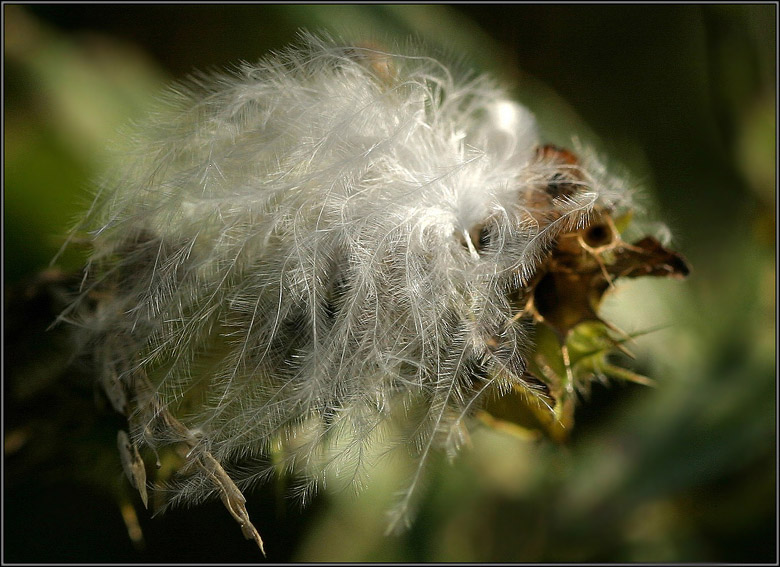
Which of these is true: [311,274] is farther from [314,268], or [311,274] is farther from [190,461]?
[190,461]

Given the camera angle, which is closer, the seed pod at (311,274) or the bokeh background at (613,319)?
the seed pod at (311,274)

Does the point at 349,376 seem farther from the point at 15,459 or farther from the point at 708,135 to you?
the point at 708,135

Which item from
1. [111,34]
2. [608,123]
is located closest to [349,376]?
[608,123]

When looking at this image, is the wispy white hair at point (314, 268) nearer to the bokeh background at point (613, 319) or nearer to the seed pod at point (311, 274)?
the seed pod at point (311, 274)

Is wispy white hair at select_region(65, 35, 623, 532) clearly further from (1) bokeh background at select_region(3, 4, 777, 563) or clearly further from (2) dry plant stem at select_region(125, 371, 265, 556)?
(1) bokeh background at select_region(3, 4, 777, 563)

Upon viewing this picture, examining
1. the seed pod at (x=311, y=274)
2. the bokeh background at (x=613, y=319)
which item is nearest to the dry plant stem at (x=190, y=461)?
the seed pod at (x=311, y=274)
